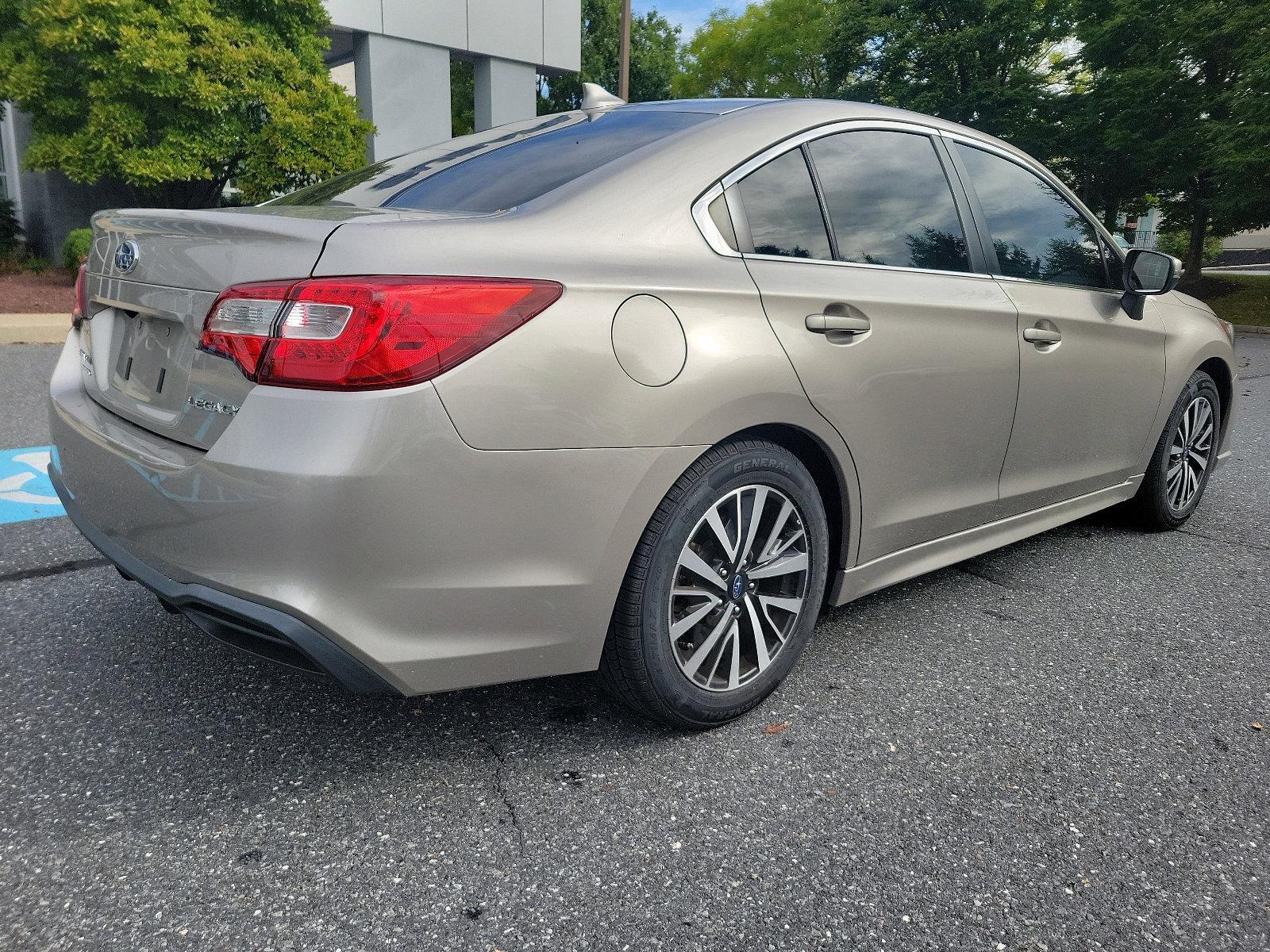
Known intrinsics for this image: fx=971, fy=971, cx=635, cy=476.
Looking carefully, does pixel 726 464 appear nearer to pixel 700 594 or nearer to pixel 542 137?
pixel 700 594

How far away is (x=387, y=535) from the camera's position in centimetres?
189

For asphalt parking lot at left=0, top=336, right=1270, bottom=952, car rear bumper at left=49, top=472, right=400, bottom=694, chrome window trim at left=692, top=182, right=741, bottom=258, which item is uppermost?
chrome window trim at left=692, top=182, right=741, bottom=258

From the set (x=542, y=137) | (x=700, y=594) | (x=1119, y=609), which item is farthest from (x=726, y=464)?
(x=1119, y=609)

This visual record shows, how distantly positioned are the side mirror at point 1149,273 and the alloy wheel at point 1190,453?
825mm

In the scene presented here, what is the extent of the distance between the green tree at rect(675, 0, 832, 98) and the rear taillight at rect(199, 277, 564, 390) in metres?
39.7

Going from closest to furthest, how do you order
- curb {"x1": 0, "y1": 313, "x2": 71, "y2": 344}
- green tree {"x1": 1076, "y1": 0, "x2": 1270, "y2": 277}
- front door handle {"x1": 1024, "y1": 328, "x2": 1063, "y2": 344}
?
front door handle {"x1": 1024, "y1": 328, "x2": 1063, "y2": 344}, curb {"x1": 0, "y1": 313, "x2": 71, "y2": 344}, green tree {"x1": 1076, "y1": 0, "x2": 1270, "y2": 277}

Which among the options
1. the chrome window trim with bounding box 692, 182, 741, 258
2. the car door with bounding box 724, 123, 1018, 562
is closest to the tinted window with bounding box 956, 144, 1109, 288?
the car door with bounding box 724, 123, 1018, 562

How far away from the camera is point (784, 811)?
87.7 inches

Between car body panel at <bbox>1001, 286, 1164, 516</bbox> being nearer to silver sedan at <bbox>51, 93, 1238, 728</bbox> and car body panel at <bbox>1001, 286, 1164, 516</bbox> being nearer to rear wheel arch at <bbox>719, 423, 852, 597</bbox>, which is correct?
silver sedan at <bbox>51, 93, 1238, 728</bbox>

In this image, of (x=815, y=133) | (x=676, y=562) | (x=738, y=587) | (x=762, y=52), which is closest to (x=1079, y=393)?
(x=815, y=133)

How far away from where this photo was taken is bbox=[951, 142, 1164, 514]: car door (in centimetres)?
328

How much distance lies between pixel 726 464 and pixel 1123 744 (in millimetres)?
1323

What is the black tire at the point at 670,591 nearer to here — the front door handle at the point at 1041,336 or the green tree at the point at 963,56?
the front door handle at the point at 1041,336

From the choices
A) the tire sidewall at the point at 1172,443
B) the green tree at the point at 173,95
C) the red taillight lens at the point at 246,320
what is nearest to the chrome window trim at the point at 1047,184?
the tire sidewall at the point at 1172,443
